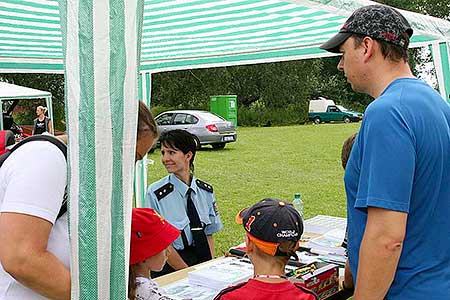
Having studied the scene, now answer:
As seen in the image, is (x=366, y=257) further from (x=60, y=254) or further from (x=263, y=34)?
(x=263, y=34)

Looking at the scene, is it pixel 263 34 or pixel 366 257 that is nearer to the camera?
pixel 366 257

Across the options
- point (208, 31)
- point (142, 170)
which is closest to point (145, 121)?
point (208, 31)

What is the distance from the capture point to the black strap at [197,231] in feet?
10.5

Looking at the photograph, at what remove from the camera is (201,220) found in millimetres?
3238

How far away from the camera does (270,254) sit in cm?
179

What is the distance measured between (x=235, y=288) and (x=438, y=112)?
0.89 metres

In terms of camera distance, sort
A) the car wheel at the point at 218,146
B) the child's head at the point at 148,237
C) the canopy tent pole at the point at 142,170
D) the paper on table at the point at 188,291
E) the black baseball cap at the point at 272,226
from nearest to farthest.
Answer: the black baseball cap at the point at 272,226 < the child's head at the point at 148,237 < the paper on table at the point at 188,291 < the canopy tent pole at the point at 142,170 < the car wheel at the point at 218,146

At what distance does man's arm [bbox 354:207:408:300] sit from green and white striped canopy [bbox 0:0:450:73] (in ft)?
4.37

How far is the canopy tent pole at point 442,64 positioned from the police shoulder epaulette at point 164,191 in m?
2.27

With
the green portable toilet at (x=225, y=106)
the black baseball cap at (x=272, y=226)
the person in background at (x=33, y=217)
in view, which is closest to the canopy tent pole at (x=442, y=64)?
the black baseball cap at (x=272, y=226)

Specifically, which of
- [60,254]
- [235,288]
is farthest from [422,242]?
[60,254]

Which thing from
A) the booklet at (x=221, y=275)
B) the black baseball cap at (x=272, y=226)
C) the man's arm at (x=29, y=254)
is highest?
the man's arm at (x=29, y=254)

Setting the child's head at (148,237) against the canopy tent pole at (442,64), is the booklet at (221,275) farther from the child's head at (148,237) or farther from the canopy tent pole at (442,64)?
the canopy tent pole at (442,64)

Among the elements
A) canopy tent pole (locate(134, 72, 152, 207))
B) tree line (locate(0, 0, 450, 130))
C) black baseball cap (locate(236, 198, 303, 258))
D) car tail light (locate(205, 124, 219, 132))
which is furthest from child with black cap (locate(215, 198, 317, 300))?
tree line (locate(0, 0, 450, 130))
